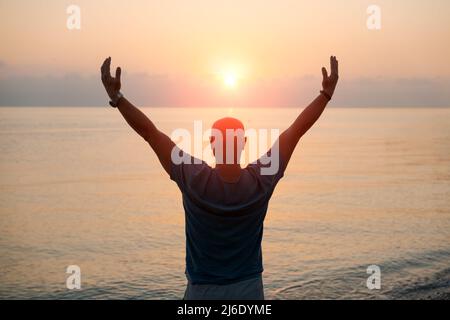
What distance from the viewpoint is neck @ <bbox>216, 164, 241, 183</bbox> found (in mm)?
3277

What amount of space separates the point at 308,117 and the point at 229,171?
667mm

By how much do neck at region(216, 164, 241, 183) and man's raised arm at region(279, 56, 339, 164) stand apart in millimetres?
347

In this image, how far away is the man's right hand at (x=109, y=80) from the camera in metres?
3.37

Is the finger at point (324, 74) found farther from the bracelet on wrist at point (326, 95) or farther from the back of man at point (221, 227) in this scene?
the back of man at point (221, 227)

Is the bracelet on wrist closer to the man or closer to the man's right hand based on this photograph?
the man

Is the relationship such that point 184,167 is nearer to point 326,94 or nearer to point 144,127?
point 144,127

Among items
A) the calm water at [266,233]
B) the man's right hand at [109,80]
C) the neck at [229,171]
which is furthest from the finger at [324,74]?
the calm water at [266,233]

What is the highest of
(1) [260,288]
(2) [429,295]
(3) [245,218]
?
(3) [245,218]

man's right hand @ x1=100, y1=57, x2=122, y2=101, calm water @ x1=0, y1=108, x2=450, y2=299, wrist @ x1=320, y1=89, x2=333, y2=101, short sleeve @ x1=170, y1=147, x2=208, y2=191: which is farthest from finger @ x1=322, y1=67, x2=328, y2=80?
calm water @ x1=0, y1=108, x2=450, y2=299

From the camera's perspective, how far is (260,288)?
135 inches

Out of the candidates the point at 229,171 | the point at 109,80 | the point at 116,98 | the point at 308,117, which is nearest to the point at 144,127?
the point at 116,98
